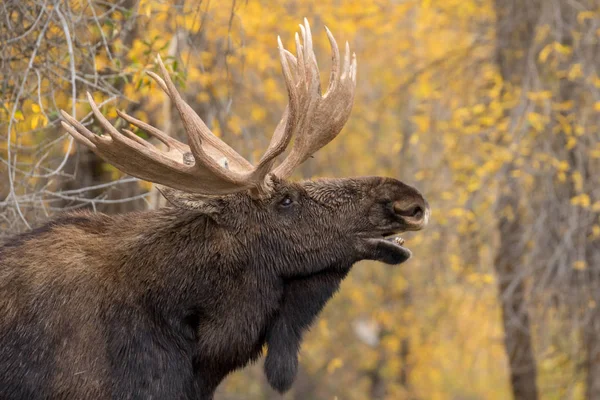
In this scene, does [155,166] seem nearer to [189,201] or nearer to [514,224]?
[189,201]

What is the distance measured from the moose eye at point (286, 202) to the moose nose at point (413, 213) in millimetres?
512

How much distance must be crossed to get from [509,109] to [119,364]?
6.77 meters

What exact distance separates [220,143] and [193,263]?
72 centimetres

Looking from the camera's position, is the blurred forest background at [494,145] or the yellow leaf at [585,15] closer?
the blurred forest background at [494,145]

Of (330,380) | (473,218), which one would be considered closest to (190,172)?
(473,218)

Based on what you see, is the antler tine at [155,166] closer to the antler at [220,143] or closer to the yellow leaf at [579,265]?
the antler at [220,143]

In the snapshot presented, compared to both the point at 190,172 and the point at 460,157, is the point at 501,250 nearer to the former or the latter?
the point at 460,157

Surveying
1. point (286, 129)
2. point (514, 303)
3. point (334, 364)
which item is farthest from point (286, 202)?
point (514, 303)

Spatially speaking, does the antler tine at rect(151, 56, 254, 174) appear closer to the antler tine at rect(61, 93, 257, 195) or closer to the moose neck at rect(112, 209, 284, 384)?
the antler tine at rect(61, 93, 257, 195)

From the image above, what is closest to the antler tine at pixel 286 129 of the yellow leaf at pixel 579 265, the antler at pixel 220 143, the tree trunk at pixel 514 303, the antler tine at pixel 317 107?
the antler at pixel 220 143

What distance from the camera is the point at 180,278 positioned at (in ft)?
14.7

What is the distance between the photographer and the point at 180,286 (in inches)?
176

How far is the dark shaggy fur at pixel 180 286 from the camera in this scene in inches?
168

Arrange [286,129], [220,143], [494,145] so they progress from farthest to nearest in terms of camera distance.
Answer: [494,145]
[220,143]
[286,129]
